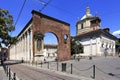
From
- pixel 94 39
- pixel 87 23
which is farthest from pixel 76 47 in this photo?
pixel 87 23

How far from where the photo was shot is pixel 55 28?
40.8 m

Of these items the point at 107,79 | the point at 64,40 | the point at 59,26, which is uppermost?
the point at 59,26

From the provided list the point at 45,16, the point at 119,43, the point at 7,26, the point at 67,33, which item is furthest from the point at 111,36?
the point at 7,26

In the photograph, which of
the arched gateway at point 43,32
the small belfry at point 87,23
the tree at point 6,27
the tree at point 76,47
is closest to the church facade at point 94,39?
the small belfry at point 87,23

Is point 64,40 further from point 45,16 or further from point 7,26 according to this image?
point 7,26

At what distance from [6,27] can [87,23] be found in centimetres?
4026

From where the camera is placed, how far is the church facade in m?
54.2

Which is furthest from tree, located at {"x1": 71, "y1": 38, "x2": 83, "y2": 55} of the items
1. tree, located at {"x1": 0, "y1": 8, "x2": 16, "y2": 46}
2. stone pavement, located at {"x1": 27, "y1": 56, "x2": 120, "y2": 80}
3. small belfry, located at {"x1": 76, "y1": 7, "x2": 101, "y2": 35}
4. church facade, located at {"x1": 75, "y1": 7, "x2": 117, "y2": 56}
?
stone pavement, located at {"x1": 27, "y1": 56, "x2": 120, "y2": 80}

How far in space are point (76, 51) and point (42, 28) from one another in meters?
22.7

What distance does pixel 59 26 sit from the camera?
41906mm

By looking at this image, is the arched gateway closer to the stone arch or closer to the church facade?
the stone arch

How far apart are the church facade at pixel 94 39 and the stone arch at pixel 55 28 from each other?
1351cm

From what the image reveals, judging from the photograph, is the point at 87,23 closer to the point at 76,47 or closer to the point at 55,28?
the point at 76,47

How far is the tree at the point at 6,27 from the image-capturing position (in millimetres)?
34312
